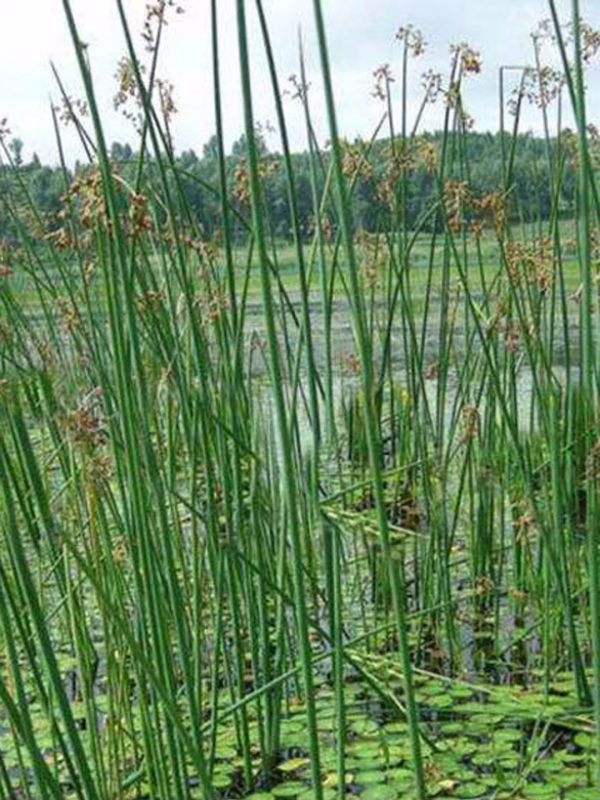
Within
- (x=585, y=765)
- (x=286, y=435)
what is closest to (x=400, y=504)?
(x=585, y=765)

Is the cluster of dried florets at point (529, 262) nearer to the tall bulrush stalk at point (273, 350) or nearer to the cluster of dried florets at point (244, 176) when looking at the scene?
the cluster of dried florets at point (244, 176)

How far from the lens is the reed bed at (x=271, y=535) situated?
42.9 inches

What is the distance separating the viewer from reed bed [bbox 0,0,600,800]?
3.58 feet

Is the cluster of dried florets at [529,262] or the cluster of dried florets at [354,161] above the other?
the cluster of dried florets at [354,161]

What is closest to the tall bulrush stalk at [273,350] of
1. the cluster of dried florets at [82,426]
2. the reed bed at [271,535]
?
the reed bed at [271,535]

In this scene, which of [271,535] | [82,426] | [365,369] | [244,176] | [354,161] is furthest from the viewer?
[271,535]

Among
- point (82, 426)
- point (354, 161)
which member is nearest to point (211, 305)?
point (354, 161)

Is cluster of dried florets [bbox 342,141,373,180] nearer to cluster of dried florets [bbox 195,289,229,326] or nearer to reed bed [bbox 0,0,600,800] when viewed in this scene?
reed bed [bbox 0,0,600,800]

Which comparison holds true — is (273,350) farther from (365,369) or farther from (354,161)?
(354,161)

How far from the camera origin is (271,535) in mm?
2131

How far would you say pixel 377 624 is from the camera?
2344 millimetres

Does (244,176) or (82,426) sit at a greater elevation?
(244,176)

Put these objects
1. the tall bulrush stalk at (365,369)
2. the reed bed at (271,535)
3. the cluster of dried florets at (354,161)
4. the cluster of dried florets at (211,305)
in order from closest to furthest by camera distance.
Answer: the tall bulrush stalk at (365,369), the reed bed at (271,535), the cluster of dried florets at (211,305), the cluster of dried florets at (354,161)

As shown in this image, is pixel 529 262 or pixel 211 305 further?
pixel 529 262
